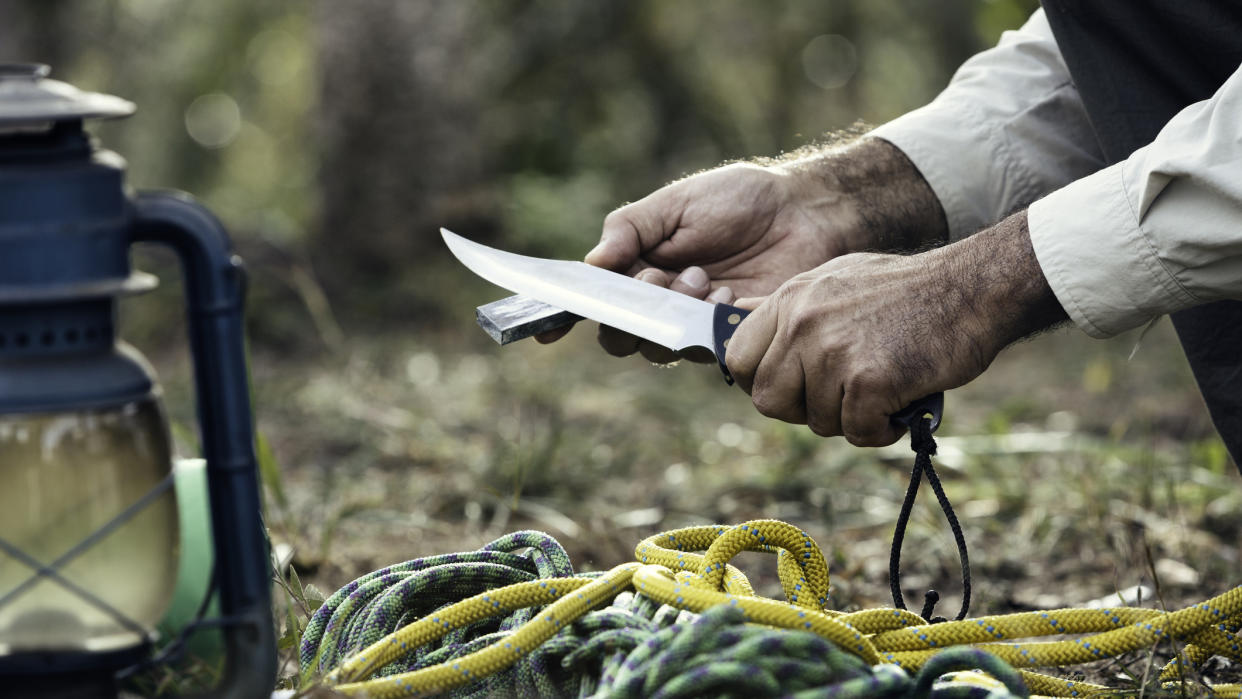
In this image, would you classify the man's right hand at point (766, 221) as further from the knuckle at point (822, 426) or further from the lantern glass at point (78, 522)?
the lantern glass at point (78, 522)

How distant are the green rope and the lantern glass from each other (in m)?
0.36

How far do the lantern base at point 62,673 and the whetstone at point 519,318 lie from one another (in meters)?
0.83

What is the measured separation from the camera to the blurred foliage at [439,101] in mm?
6020

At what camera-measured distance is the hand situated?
5.85ft

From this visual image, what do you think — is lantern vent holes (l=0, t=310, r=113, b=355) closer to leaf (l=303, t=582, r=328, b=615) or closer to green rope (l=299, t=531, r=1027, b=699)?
green rope (l=299, t=531, r=1027, b=699)

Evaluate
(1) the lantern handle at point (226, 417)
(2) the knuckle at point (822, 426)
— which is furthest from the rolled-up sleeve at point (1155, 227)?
(1) the lantern handle at point (226, 417)

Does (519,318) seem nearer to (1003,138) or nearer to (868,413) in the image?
(868,413)

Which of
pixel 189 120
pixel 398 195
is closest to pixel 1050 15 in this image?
pixel 398 195

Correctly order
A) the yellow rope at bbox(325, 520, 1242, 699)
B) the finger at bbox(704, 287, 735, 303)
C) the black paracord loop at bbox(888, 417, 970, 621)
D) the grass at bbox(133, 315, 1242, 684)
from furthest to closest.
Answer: the grass at bbox(133, 315, 1242, 684), the finger at bbox(704, 287, 735, 303), the black paracord loop at bbox(888, 417, 970, 621), the yellow rope at bbox(325, 520, 1242, 699)

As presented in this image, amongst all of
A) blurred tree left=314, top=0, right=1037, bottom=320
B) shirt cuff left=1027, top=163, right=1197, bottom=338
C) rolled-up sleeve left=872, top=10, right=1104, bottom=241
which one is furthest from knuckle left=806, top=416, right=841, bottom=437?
blurred tree left=314, top=0, right=1037, bottom=320

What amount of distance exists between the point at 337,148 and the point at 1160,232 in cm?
497

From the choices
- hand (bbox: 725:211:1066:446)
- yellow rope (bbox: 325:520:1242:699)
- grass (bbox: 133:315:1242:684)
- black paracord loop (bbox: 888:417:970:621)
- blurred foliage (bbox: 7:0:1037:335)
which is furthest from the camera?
blurred foliage (bbox: 7:0:1037:335)

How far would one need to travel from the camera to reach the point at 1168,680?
1.66m

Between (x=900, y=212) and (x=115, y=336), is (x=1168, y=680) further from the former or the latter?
(x=115, y=336)
